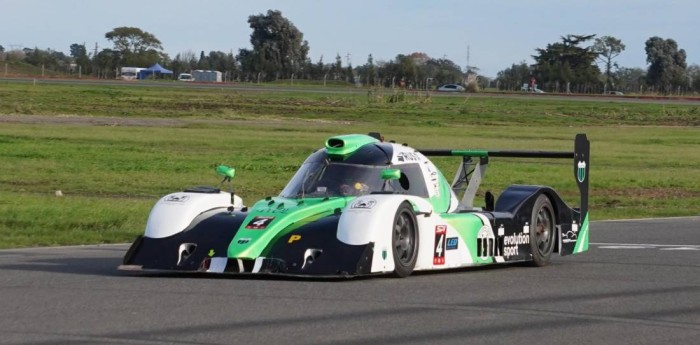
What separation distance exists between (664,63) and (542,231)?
138 meters

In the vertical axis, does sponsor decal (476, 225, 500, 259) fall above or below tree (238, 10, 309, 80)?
below

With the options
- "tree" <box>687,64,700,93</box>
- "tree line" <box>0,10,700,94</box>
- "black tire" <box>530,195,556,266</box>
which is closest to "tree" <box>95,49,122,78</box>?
"tree line" <box>0,10,700,94</box>

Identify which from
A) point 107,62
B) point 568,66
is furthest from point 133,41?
point 568,66

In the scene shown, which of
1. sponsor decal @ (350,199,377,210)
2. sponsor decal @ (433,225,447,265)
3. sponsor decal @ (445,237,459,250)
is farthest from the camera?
sponsor decal @ (445,237,459,250)

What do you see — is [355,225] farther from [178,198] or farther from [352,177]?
[178,198]

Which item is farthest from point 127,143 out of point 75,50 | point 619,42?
point 75,50

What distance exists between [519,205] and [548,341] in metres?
5.45

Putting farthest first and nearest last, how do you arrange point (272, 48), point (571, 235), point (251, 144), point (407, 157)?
1. point (272, 48)
2. point (251, 144)
3. point (571, 235)
4. point (407, 157)

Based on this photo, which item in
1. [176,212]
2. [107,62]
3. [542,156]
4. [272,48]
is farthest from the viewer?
[107,62]

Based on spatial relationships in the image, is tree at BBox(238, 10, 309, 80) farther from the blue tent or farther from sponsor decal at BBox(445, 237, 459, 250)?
sponsor decal at BBox(445, 237, 459, 250)

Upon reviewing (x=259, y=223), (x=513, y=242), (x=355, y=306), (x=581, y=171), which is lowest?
(x=355, y=306)

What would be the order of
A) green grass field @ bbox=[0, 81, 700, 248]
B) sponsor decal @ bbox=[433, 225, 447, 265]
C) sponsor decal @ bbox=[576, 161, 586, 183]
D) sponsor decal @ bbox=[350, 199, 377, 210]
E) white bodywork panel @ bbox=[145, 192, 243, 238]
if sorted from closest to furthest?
sponsor decal @ bbox=[350, 199, 377, 210] → white bodywork panel @ bbox=[145, 192, 243, 238] → sponsor decal @ bbox=[433, 225, 447, 265] → sponsor decal @ bbox=[576, 161, 586, 183] → green grass field @ bbox=[0, 81, 700, 248]

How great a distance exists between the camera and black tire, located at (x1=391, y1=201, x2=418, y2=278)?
39.5ft

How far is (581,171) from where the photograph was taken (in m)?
14.8
